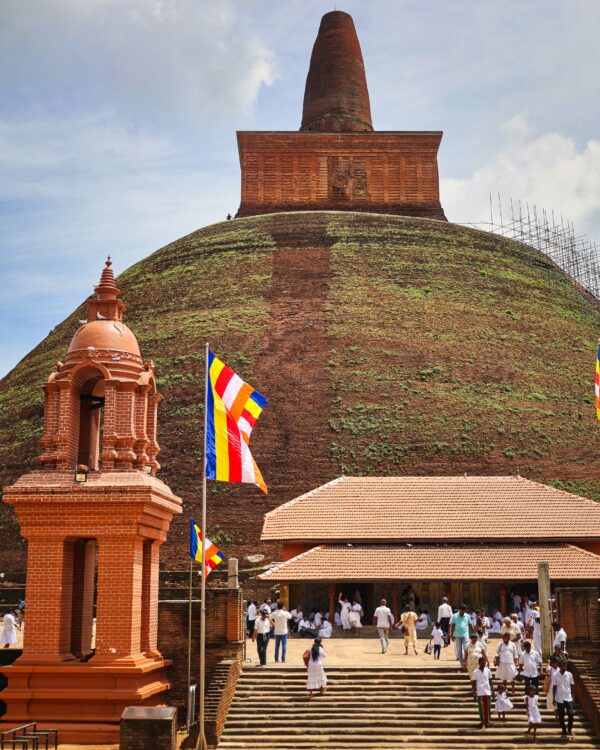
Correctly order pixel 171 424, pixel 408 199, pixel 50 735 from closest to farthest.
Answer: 1. pixel 50 735
2. pixel 171 424
3. pixel 408 199

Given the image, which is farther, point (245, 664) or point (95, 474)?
point (245, 664)

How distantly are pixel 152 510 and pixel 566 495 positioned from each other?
2126cm

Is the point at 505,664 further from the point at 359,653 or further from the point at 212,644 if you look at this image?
the point at 212,644

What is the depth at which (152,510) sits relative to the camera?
58.4 ft

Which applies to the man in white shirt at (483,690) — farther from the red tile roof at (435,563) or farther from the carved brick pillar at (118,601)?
the red tile roof at (435,563)

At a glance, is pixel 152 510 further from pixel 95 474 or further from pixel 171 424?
pixel 171 424

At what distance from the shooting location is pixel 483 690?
1762cm

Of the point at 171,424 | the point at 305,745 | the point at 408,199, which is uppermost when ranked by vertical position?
the point at 408,199

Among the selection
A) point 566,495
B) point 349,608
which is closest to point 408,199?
point 566,495

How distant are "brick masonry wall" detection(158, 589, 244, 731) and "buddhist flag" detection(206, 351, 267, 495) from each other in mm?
2759

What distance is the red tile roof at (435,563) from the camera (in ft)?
97.7

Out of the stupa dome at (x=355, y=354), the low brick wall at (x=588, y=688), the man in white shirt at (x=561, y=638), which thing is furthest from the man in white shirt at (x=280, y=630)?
the stupa dome at (x=355, y=354)

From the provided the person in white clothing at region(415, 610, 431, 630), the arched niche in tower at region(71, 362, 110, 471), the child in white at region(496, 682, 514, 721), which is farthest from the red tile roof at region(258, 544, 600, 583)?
the child in white at region(496, 682, 514, 721)

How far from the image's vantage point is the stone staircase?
17.5 meters
